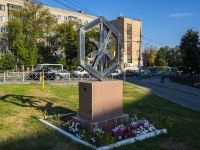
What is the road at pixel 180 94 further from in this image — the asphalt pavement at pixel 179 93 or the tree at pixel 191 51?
the tree at pixel 191 51

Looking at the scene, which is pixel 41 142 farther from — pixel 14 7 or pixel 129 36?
pixel 129 36

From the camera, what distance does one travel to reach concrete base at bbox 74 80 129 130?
6.06 meters

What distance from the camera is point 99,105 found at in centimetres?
625

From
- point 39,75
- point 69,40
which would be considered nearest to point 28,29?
point 69,40

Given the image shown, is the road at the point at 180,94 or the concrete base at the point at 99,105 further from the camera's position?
the road at the point at 180,94

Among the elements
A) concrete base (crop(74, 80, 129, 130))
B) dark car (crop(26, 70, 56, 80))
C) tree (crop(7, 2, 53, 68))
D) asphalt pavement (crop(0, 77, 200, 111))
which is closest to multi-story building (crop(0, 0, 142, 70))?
tree (crop(7, 2, 53, 68))

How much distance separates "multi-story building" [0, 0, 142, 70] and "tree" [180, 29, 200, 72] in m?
17.1

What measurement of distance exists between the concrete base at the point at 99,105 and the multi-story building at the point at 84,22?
4198 cm

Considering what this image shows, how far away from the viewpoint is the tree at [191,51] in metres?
28.9

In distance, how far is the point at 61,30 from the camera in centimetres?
5138

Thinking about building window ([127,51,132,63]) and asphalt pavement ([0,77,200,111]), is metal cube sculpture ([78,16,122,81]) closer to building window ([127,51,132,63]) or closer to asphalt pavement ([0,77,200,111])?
asphalt pavement ([0,77,200,111])

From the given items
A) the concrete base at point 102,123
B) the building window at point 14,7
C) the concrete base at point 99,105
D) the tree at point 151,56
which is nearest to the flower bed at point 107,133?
the concrete base at point 102,123

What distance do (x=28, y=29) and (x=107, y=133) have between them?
48.9 meters

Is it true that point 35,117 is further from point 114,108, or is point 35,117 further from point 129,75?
point 129,75
